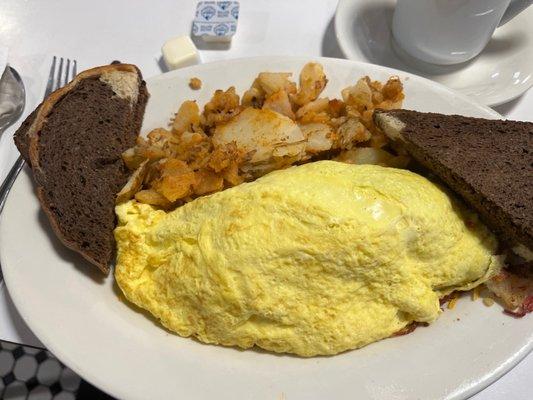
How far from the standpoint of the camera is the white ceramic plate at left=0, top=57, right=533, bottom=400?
1503mm

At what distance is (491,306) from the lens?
5.48 feet

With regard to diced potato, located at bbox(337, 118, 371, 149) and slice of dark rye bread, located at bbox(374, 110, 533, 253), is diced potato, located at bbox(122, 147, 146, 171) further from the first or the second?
slice of dark rye bread, located at bbox(374, 110, 533, 253)

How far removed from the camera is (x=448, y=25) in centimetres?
217

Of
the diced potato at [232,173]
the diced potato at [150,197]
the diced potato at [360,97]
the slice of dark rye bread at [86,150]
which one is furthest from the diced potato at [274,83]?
the diced potato at [150,197]

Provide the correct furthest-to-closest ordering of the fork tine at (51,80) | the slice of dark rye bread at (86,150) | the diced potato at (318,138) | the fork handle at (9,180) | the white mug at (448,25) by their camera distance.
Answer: the fork tine at (51,80) < the white mug at (448,25) < the fork handle at (9,180) < the diced potato at (318,138) < the slice of dark rye bread at (86,150)

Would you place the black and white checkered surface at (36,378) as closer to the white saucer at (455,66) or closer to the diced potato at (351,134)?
the diced potato at (351,134)

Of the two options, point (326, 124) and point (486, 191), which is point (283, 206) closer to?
point (326, 124)

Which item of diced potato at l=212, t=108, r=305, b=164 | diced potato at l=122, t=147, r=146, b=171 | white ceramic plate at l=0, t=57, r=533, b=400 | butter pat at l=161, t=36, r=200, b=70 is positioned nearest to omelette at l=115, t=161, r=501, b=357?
white ceramic plate at l=0, t=57, r=533, b=400

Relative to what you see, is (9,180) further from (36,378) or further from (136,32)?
(136,32)

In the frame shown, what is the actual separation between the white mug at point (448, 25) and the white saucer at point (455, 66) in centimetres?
8

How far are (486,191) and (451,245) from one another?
0.21 m

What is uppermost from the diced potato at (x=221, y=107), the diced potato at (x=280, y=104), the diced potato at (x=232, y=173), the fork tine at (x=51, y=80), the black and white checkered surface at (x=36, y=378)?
the diced potato at (x=280, y=104)

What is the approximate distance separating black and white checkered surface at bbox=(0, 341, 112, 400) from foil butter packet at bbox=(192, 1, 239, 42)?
5.44 feet

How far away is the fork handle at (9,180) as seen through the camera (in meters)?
1.92
